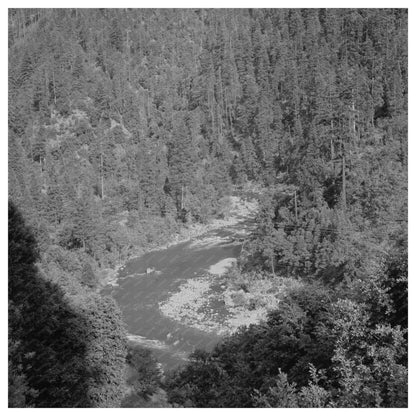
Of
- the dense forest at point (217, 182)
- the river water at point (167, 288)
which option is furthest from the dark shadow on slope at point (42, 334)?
the river water at point (167, 288)

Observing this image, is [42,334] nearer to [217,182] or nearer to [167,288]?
[167,288]

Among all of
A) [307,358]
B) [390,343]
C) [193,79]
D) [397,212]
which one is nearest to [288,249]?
[397,212]

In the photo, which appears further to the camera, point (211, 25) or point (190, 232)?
point (211, 25)

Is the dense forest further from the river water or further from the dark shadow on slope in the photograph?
the river water

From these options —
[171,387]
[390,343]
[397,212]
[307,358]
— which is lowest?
[171,387]

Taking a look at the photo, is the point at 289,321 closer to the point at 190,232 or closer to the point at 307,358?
the point at 307,358

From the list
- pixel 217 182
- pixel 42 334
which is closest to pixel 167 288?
pixel 42 334
